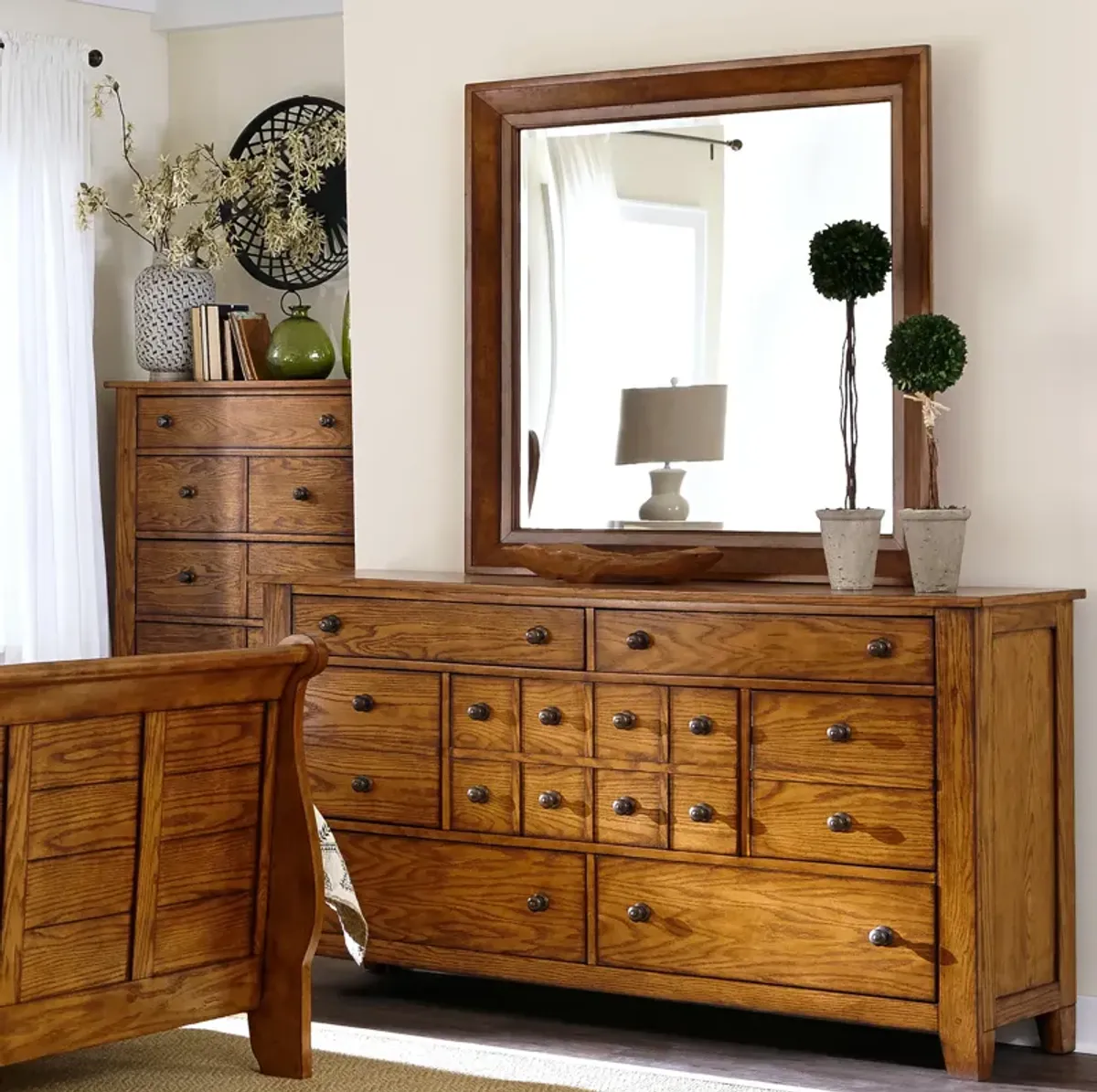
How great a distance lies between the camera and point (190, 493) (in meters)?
4.77

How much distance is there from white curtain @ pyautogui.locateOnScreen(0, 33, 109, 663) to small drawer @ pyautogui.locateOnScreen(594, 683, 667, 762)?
2218 mm

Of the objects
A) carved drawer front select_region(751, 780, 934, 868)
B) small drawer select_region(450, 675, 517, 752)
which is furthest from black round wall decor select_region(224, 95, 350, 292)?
carved drawer front select_region(751, 780, 934, 868)

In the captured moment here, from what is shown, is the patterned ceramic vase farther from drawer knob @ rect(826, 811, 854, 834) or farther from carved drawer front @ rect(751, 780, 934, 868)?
drawer knob @ rect(826, 811, 854, 834)

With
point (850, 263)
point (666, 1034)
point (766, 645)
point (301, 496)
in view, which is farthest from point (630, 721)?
point (301, 496)

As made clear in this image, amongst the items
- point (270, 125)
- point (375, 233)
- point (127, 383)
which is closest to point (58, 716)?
point (375, 233)

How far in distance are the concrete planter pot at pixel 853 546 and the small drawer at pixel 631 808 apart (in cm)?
52

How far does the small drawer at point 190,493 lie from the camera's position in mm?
4715

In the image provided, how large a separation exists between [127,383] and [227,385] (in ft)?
1.15

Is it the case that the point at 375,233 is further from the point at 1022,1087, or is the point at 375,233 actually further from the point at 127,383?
the point at 1022,1087

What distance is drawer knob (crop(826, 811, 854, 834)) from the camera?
10.1 ft

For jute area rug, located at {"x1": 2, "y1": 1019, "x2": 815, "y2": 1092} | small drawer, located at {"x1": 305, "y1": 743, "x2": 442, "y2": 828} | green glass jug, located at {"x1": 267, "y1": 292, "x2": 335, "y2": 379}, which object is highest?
green glass jug, located at {"x1": 267, "y1": 292, "x2": 335, "y2": 379}

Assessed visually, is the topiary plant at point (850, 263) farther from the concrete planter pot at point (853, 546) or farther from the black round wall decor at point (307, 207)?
the black round wall decor at point (307, 207)

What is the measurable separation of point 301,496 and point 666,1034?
189cm

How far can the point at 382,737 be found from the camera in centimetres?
351
